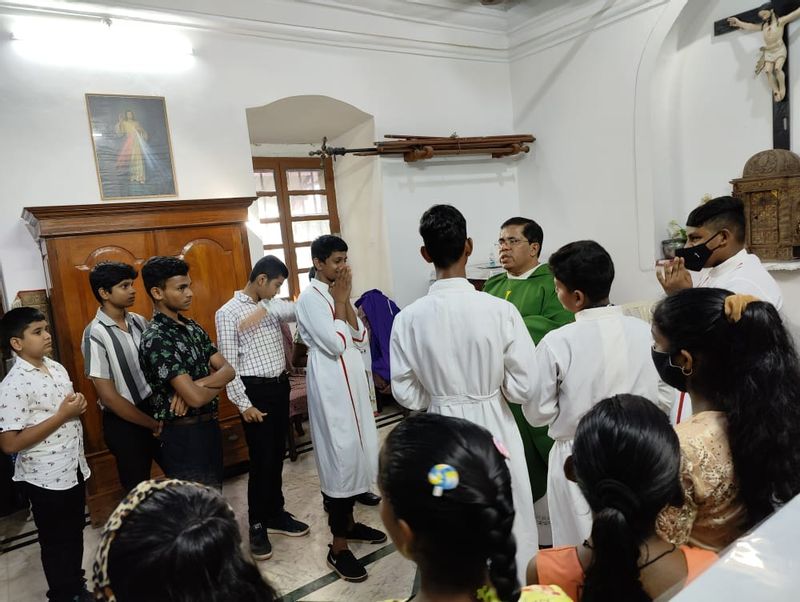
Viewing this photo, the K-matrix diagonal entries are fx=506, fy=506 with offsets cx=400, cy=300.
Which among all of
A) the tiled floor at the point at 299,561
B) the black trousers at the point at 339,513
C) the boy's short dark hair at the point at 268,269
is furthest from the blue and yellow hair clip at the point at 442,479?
the boy's short dark hair at the point at 268,269

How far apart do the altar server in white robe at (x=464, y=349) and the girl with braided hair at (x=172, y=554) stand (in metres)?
1.14

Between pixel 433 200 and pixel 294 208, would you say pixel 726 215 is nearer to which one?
pixel 433 200

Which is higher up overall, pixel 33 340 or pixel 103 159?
pixel 103 159

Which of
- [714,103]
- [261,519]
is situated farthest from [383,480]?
[714,103]

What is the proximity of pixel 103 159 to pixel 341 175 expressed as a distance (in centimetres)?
252

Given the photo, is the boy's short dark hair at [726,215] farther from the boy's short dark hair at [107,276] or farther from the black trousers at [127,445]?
the black trousers at [127,445]

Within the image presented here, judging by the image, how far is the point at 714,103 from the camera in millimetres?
4441

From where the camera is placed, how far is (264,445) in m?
2.71

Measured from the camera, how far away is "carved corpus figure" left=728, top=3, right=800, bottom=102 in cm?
386

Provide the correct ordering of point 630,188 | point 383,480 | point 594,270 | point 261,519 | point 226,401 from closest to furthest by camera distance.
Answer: point 383,480 → point 594,270 → point 261,519 → point 226,401 → point 630,188

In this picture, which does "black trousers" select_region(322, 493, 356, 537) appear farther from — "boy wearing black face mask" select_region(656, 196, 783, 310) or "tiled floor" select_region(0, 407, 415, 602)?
"boy wearing black face mask" select_region(656, 196, 783, 310)

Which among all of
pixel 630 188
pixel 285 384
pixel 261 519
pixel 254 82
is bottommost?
pixel 261 519

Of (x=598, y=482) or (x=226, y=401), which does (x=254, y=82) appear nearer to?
(x=226, y=401)

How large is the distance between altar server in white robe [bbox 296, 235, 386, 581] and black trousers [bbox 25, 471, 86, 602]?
3.61 ft
